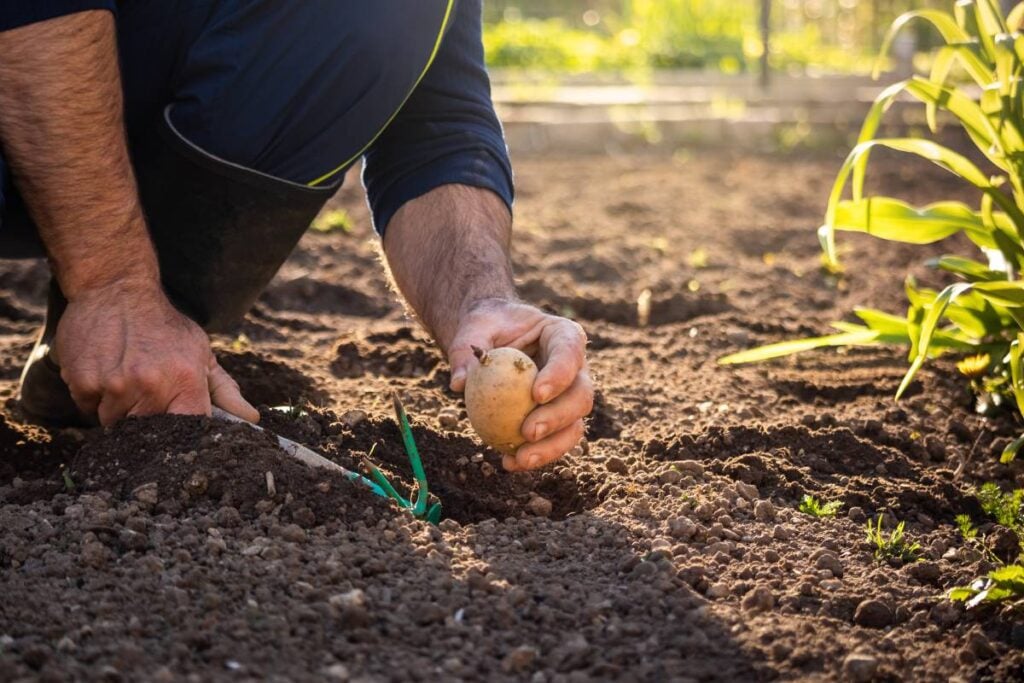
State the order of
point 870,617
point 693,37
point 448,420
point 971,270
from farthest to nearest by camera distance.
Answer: point 693,37 < point 971,270 < point 448,420 < point 870,617

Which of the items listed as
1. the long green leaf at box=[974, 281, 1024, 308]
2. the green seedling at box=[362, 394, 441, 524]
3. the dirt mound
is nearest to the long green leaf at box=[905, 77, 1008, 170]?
the long green leaf at box=[974, 281, 1024, 308]

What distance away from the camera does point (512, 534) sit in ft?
6.29

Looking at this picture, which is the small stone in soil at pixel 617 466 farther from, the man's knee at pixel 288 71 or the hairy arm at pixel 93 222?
the man's knee at pixel 288 71

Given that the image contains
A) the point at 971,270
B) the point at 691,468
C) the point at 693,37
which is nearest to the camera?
the point at 691,468

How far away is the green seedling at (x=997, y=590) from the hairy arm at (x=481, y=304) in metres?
0.67

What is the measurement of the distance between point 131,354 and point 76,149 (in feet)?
1.24

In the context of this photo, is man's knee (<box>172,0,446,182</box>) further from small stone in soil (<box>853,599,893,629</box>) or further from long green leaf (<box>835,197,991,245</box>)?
small stone in soil (<box>853,599,893,629</box>)

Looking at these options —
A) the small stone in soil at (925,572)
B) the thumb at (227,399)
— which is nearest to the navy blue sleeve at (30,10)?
the thumb at (227,399)

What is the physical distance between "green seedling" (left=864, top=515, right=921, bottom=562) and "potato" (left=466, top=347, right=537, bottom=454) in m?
0.60

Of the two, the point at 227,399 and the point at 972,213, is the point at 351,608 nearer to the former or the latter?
the point at 227,399

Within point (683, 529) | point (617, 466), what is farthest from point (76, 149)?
point (683, 529)

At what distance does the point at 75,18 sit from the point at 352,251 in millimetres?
2114

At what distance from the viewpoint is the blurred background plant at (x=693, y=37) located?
890cm

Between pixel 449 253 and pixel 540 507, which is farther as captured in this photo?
pixel 449 253
